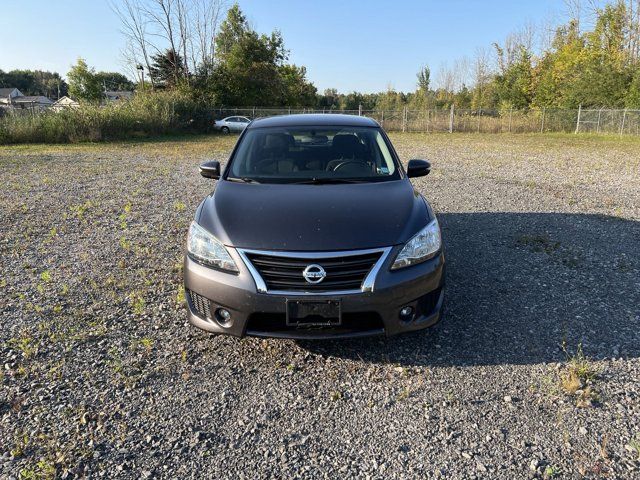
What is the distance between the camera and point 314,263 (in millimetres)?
2750

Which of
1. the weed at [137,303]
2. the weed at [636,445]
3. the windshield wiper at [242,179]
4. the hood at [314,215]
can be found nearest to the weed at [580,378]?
the weed at [636,445]

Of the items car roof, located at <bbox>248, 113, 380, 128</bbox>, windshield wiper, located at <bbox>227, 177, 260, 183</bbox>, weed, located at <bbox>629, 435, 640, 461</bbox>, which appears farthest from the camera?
car roof, located at <bbox>248, 113, 380, 128</bbox>

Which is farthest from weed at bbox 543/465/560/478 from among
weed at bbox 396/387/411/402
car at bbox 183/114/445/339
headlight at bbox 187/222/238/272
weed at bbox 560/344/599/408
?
headlight at bbox 187/222/238/272

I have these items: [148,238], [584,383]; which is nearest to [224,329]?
[584,383]

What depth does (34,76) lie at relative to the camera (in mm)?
112500

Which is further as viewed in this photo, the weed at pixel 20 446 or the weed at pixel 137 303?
the weed at pixel 137 303

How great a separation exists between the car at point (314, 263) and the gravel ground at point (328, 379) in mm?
362

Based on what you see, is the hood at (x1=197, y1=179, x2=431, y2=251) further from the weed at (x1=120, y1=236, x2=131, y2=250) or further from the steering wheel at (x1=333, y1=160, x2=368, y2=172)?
the weed at (x1=120, y1=236, x2=131, y2=250)

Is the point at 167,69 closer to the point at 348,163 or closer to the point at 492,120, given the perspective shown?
the point at 492,120

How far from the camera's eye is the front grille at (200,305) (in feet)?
9.80

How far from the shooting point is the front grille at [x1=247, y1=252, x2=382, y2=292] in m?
2.74

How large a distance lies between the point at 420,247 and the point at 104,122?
22731 millimetres

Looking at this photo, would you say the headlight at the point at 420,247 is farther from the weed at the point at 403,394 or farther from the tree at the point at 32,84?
the tree at the point at 32,84

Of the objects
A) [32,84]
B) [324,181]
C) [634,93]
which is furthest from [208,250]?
[32,84]
